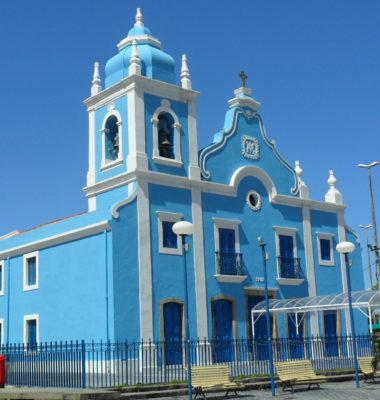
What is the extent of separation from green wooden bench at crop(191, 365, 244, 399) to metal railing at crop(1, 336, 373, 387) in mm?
1433

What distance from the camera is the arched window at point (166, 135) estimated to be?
26.6m

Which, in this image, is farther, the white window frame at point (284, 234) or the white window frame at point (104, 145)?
the white window frame at point (284, 234)

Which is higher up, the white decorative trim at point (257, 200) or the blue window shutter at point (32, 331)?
the white decorative trim at point (257, 200)

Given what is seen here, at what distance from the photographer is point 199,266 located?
2581 centimetres

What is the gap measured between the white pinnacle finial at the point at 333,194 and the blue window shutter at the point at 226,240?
677 cm

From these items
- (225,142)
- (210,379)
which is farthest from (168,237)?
(210,379)

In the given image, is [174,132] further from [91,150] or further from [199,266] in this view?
[199,266]

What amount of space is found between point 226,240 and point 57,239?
6.48 meters

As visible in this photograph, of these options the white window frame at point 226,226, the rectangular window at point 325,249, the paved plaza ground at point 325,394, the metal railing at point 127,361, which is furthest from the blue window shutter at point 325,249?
the paved plaza ground at point 325,394

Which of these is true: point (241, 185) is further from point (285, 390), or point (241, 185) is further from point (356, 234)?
point (285, 390)

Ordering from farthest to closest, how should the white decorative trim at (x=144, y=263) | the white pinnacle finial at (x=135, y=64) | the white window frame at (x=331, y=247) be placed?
the white window frame at (x=331, y=247), the white pinnacle finial at (x=135, y=64), the white decorative trim at (x=144, y=263)

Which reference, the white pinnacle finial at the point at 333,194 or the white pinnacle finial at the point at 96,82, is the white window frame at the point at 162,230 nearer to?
the white pinnacle finial at the point at 96,82

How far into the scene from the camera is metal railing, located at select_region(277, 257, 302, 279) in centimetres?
→ 2880

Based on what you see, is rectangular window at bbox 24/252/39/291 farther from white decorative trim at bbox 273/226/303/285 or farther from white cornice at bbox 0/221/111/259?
white decorative trim at bbox 273/226/303/285
